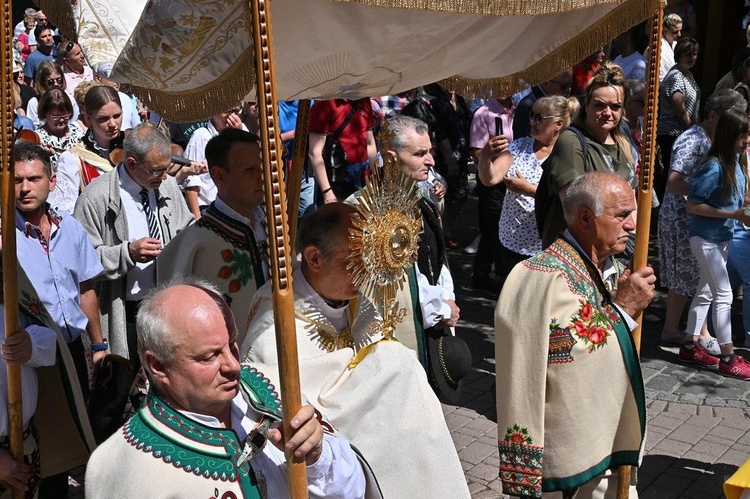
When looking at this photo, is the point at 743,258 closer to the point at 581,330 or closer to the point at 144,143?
the point at 581,330

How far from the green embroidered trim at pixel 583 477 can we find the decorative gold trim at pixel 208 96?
200cm

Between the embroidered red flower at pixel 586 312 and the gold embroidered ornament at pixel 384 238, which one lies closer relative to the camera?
the gold embroidered ornament at pixel 384 238

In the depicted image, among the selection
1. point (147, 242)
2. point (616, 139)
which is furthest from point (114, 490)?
point (616, 139)

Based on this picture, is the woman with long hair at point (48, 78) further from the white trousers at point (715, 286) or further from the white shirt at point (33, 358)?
the white shirt at point (33, 358)

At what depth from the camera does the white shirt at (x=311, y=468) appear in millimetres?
2598

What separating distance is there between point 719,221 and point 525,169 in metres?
1.46

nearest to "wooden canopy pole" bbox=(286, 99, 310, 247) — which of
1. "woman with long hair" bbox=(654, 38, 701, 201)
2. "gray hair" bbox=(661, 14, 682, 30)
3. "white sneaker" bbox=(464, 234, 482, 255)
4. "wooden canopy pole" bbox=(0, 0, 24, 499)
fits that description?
"wooden canopy pole" bbox=(0, 0, 24, 499)

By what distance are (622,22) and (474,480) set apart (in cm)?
291

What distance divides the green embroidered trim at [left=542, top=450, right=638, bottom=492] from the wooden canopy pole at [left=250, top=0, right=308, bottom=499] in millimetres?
1659

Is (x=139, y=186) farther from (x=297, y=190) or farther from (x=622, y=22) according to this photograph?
(x=622, y=22)

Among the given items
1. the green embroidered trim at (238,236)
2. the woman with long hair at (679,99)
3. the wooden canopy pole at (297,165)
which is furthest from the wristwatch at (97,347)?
the woman with long hair at (679,99)

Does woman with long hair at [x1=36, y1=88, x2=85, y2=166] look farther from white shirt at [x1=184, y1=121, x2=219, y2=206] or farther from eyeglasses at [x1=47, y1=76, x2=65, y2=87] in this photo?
eyeglasses at [x1=47, y1=76, x2=65, y2=87]

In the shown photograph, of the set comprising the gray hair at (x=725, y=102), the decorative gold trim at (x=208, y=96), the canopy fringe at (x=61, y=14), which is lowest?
the gray hair at (x=725, y=102)

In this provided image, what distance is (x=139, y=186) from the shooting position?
17.1 ft
